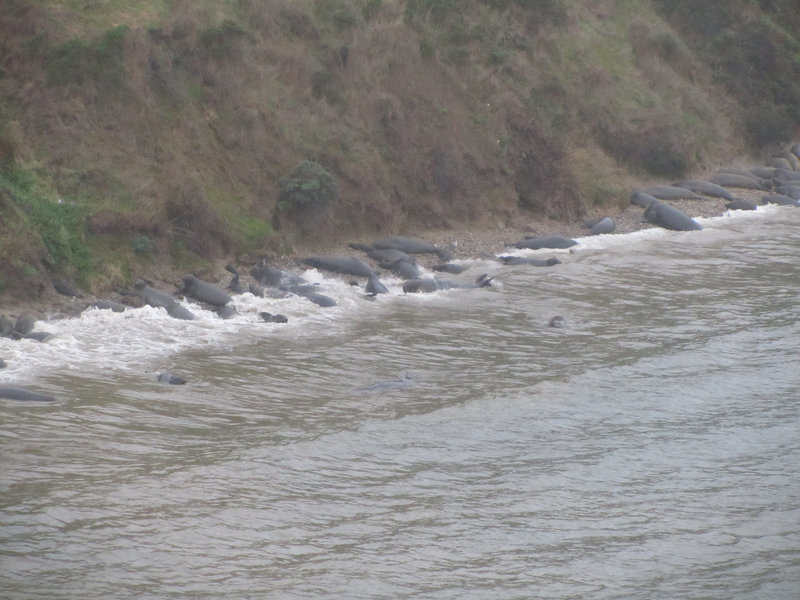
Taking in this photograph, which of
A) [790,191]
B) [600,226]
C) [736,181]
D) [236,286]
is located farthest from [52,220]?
[790,191]

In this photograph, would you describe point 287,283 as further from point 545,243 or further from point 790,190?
point 790,190

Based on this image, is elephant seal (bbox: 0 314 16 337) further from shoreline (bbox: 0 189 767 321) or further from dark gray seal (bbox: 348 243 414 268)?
dark gray seal (bbox: 348 243 414 268)

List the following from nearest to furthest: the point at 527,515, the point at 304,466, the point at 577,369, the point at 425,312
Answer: the point at 527,515, the point at 304,466, the point at 577,369, the point at 425,312

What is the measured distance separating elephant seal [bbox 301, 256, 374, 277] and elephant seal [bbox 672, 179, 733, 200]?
47.0ft

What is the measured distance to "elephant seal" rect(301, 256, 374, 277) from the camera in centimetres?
1911

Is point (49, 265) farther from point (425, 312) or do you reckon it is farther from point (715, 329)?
point (715, 329)

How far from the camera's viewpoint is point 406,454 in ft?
36.6

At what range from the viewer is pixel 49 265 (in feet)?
53.0

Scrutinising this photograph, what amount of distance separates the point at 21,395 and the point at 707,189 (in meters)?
23.1

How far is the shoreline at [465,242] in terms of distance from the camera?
50.1ft

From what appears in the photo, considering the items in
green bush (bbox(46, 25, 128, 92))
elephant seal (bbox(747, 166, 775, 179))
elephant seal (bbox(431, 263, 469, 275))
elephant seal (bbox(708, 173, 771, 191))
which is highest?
green bush (bbox(46, 25, 128, 92))

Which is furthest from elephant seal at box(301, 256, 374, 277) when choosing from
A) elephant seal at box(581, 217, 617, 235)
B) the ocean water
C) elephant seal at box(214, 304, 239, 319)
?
elephant seal at box(581, 217, 617, 235)

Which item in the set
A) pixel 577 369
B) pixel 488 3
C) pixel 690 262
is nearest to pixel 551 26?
pixel 488 3

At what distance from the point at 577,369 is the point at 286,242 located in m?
7.68
